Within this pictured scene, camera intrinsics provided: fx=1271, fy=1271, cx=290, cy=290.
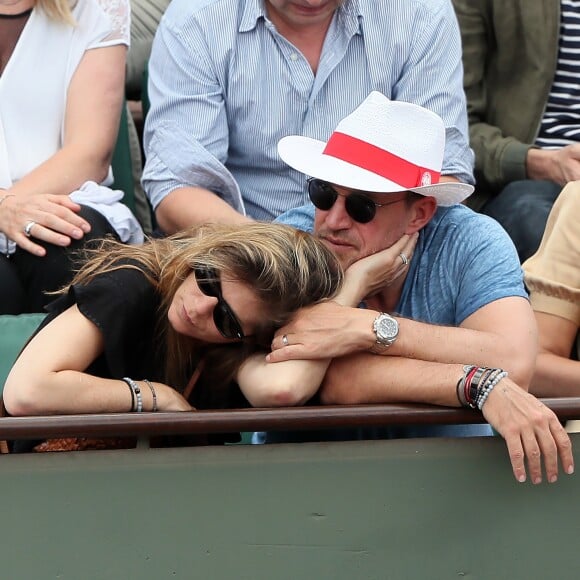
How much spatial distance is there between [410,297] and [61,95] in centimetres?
114

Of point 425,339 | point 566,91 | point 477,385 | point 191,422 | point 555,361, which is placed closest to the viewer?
point 191,422

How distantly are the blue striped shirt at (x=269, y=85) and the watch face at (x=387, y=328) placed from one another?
2.73ft

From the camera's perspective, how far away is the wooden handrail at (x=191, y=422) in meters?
2.09

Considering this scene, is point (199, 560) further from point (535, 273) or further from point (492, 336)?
point (535, 273)

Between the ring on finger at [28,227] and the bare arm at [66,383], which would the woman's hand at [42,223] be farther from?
the bare arm at [66,383]

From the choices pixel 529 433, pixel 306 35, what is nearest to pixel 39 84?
pixel 306 35

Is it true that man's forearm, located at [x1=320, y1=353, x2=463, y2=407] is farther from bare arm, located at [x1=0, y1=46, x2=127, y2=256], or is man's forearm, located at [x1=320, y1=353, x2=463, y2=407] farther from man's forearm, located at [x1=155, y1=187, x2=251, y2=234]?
bare arm, located at [x1=0, y1=46, x2=127, y2=256]

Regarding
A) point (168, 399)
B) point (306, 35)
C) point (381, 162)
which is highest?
point (306, 35)

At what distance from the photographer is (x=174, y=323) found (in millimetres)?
2336

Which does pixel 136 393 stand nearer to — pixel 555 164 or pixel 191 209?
pixel 191 209

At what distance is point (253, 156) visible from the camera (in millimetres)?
3189

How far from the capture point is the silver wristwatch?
2.37 m

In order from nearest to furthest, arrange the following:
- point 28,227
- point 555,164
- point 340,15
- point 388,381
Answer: point 388,381 < point 28,227 < point 340,15 < point 555,164

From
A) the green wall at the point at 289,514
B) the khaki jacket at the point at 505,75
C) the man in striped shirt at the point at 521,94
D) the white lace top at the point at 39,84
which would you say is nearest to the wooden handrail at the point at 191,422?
the green wall at the point at 289,514
